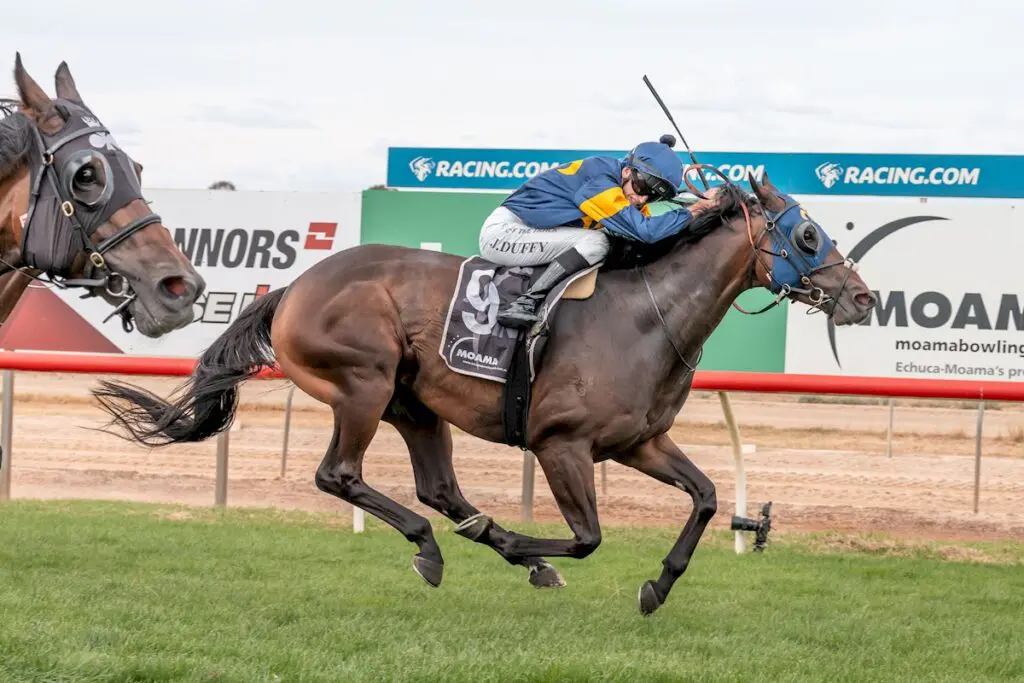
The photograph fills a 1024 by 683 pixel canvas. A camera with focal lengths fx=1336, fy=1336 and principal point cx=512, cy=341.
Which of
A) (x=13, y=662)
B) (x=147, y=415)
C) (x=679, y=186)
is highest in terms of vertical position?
(x=679, y=186)

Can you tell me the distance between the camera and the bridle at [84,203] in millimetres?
3775

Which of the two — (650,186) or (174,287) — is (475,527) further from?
(174,287)

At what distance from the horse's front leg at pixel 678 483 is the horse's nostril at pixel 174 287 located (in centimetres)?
265

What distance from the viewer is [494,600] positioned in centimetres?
584

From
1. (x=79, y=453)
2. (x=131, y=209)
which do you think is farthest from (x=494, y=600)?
(x=79, y=453)

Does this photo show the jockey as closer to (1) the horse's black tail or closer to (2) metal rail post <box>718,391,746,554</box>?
(1) the horse's black tail

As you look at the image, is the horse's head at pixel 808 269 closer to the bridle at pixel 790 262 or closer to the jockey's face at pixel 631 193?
the bridle at pixel 790 262

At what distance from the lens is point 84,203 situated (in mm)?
3822

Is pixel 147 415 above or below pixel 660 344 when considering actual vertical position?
below

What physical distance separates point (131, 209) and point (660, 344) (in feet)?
8.37

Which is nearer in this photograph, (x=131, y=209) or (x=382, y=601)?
(x=131, y=209)

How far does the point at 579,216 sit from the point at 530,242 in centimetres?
24

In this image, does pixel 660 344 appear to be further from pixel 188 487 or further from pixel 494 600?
pixel 188 487

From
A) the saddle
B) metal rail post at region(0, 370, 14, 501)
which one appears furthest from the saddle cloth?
metal rail post at region(0, 370, 14, 501)
